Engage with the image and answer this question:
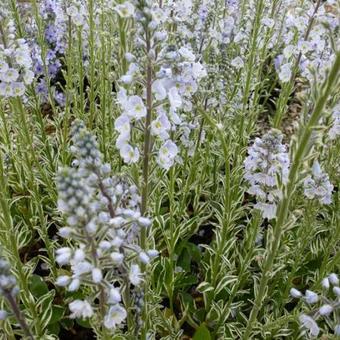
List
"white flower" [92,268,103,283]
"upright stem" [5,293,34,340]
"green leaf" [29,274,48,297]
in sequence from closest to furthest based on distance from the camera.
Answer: "white flower" [92,268,103,283], "upright stem" [5,293,34,340], "green leaf" [29,274,48,297]

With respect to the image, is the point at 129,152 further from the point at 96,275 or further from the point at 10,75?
the point at 10,75

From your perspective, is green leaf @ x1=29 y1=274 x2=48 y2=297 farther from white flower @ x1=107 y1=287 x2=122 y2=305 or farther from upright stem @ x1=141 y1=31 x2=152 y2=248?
white flower @ x1=107 y1=287 x2=122 y2=305

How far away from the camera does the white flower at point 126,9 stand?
2154mm

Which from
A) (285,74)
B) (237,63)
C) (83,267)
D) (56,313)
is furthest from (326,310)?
(237,63)

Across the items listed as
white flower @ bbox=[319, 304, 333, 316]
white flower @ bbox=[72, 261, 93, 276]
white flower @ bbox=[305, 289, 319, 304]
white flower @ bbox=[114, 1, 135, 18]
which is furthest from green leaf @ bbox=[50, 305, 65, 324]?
white flower @ bbox=[114, 1, 135, 18]

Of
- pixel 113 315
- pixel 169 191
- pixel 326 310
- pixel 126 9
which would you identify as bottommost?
pixel 169 191

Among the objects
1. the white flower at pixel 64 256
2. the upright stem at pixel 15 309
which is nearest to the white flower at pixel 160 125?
the white flower at pixel 64 256

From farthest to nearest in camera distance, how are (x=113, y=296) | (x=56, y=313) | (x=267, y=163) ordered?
(x=56, y=313) → (x=267, y=163) → (x=113, y=296)

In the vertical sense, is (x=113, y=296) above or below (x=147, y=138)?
below

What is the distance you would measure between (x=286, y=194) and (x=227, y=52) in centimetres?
304

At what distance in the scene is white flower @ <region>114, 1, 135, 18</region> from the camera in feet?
7.07

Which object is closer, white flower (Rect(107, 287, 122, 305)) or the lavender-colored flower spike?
white flower (Rect(107, 287, 122, 305))

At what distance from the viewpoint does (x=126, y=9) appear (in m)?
2.17

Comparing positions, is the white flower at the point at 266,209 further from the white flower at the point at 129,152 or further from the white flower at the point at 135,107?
the white flower at the point at 135,107
